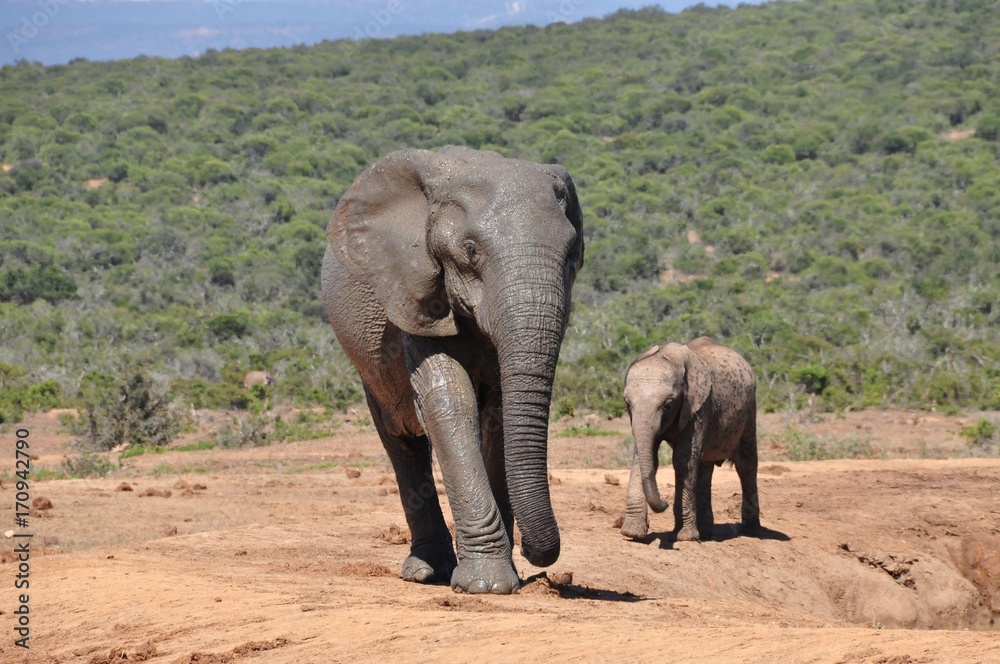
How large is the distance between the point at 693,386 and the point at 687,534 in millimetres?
1110

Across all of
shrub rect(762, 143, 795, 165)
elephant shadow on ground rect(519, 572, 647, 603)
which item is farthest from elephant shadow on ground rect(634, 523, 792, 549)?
shrub rect(762, 143, 795, 165)

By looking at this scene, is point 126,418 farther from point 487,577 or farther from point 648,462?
point 487,577


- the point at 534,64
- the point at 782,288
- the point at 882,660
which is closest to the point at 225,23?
the point at 534,64

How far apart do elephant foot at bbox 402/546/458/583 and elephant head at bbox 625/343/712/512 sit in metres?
1.87

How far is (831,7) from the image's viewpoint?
82.3 meters

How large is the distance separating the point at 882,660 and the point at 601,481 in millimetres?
9077

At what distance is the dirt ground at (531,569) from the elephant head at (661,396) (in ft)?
2.32

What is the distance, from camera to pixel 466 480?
6332 millimetres

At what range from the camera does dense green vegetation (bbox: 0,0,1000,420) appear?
2483 cm

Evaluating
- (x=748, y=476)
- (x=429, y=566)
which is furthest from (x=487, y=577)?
(x=748, y=476)

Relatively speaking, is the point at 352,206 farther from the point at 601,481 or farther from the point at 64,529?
the point at 601,481

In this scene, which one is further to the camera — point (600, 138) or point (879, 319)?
point (600, 138)

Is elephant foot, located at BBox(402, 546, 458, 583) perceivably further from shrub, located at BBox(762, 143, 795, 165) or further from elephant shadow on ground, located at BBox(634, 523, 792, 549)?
shrub, located at BBox(762, 143, 795, 165)

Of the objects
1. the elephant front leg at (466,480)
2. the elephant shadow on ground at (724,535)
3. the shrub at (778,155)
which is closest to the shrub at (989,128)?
the shrub at (778,155)
